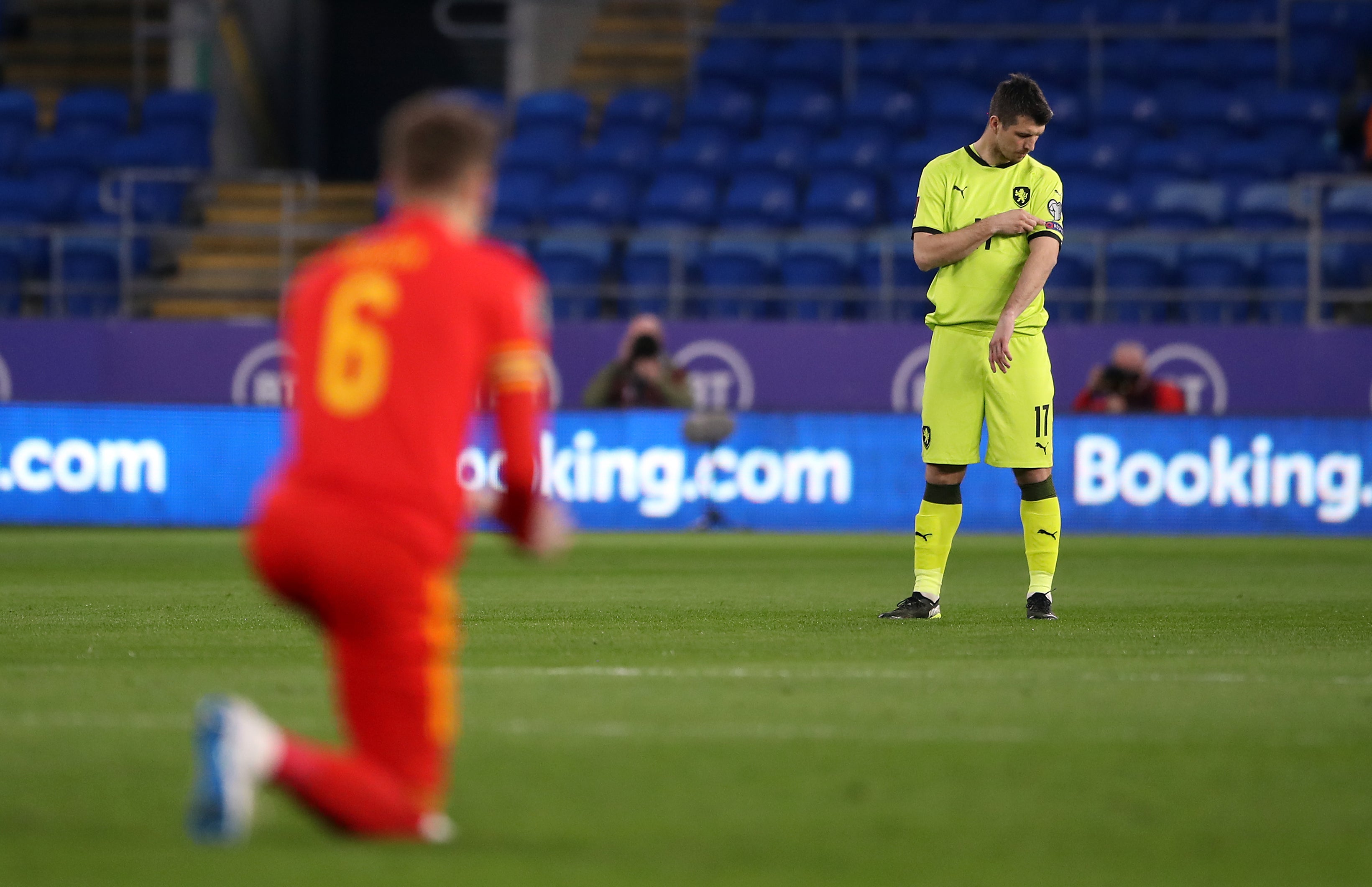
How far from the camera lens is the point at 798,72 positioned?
75.6 ft

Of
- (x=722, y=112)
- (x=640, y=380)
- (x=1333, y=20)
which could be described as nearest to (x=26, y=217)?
(x=722, y=112)

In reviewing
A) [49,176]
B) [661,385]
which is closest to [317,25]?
[49,176]

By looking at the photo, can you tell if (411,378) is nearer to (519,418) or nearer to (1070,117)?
(519,418)

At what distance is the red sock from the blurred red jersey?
431mm

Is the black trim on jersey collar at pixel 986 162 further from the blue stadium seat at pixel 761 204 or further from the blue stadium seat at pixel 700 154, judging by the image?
the blue stadium seat at pixel 700 154

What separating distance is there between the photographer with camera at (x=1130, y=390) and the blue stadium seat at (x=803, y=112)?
6143 millimetres

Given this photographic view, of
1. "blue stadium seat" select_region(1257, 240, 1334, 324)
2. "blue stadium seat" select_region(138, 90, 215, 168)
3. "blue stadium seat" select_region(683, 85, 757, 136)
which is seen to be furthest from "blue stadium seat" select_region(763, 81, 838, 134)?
"blue stadium seat" select_region(138, 90, 215, 168)

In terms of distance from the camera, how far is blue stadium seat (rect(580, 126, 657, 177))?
71.4 ft

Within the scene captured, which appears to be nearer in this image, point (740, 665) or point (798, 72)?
point (740, 665)

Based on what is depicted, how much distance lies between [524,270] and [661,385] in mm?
13152

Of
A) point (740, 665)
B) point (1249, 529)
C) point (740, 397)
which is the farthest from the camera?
point (740, 397)

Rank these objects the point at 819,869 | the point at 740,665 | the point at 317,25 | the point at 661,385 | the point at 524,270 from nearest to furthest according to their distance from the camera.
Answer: the point at 819,869 → the point at 524,270 → the point at 740,665 → the point at 661,385 → the point at 317,25

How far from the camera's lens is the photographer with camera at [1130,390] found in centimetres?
1714

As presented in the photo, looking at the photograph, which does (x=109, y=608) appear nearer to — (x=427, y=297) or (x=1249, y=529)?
(x=427, y=297)
